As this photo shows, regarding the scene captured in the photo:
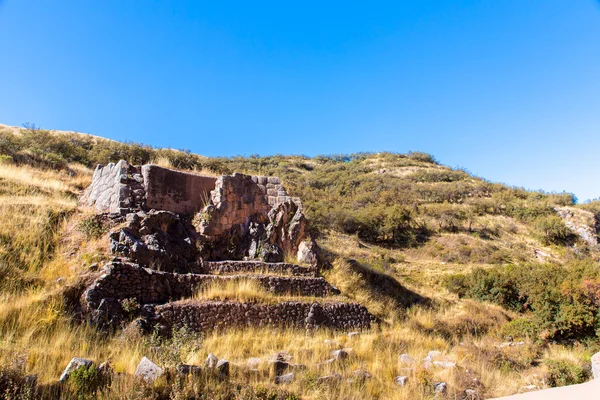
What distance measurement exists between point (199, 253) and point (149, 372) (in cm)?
480

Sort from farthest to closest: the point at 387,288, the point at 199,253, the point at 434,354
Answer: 1. the point at 387,288
2. the point at 199,253
3. the point at 434,354

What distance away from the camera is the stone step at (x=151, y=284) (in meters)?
5.98

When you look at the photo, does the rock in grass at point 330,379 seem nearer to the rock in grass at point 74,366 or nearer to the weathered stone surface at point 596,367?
the rock in grass at point 74,366

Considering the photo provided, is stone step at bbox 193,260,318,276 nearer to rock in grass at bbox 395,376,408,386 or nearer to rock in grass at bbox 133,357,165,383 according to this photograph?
rock in grass at bbox 395,376,408,386

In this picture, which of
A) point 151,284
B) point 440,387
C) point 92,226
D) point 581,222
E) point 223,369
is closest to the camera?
point 223,369

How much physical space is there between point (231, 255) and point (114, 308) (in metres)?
3.65

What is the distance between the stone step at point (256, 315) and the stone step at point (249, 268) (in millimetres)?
1263

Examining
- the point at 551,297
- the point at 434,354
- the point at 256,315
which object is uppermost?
the point at 551,297

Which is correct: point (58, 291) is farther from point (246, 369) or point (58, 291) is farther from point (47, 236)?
point (246, 369)

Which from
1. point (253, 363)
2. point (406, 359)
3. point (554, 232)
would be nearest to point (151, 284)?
point (253, 363)

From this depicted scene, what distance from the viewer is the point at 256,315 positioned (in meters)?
7.04

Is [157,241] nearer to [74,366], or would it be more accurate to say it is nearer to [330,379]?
[74,366]

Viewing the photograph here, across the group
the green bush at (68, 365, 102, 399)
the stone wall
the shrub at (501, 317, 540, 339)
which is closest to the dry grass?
the green bush at (68, 365, 102, 399)

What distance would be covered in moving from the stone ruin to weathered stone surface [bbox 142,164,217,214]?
1.0 inches
